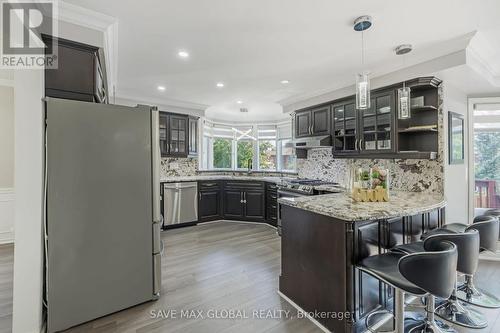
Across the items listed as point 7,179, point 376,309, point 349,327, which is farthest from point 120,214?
point 7,179

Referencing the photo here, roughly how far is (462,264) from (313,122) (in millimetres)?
3155

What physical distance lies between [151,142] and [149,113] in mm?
275

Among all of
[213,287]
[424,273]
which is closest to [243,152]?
[213,287]

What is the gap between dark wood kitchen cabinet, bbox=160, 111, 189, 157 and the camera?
17.1 feet

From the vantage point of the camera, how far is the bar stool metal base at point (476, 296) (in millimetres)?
2373

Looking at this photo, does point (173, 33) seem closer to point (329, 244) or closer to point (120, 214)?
point (120, 214)

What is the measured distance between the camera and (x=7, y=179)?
4090 millimetres

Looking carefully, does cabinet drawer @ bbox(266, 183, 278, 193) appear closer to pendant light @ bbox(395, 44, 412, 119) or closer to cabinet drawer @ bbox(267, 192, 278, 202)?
cabinet drawer @ bbox(267, 192, 278, 202)

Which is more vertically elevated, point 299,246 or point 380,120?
point 380,120

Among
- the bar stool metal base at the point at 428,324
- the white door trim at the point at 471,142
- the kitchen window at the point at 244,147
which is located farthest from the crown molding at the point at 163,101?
the bar stool metal base at the point at 428,324

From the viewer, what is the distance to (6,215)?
4102mm

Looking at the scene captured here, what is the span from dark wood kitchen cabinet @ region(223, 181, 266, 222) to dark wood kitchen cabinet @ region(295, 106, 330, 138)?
1.45 meters

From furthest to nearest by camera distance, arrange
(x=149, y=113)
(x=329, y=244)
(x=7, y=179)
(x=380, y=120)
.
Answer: (x=7, y=179) < (x=380, y=120) < (x=149, y=113) < (x=329, y=244)

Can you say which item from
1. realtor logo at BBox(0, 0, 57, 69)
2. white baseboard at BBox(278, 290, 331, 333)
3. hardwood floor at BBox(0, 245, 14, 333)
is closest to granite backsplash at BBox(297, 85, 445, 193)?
white baseboard at BBox(278, 290, 331, 333)
